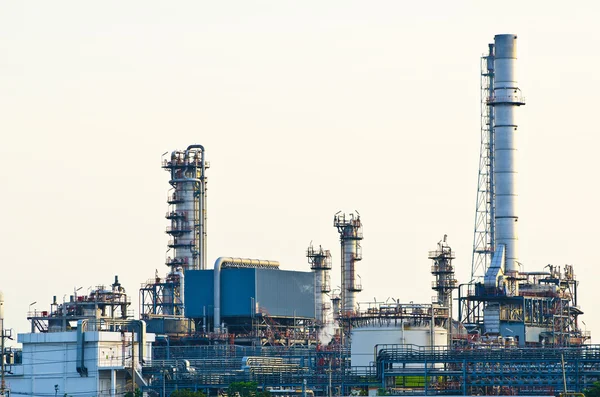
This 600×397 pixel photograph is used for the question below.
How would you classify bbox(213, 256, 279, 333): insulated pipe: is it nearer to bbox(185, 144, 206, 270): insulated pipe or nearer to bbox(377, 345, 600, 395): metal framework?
bbox(185, 144, 206, 270): insulated pipe

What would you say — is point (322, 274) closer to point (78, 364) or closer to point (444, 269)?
point (444, 269)

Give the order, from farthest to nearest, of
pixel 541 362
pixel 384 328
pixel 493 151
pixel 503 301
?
pixel 493 151 → pixel 503 301 → pixel 384 328 → pixel 541 362

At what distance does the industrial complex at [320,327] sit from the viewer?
7350 cm

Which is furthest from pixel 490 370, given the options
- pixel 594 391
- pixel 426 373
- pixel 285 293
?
pixel 285 293

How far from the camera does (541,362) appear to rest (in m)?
71.2

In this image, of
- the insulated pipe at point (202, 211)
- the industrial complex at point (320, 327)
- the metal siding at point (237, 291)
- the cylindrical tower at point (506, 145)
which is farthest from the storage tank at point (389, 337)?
the insulated pipe at point (202, 211)

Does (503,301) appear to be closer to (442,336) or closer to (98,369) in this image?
(442,336)

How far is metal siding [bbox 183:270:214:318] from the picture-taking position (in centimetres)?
9750

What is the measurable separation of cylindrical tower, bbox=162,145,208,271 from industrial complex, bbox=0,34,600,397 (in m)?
0.10

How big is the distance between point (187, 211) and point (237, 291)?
995 cm

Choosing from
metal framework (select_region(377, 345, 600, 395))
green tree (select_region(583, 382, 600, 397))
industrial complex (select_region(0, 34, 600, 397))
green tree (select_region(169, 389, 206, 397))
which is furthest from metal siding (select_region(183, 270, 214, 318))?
green tree (select_region(583, 382, 600, 397))

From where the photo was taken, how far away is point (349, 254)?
104 metres

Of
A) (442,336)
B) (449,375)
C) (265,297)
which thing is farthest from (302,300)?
(449,375)

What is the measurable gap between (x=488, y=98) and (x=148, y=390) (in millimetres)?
36091
